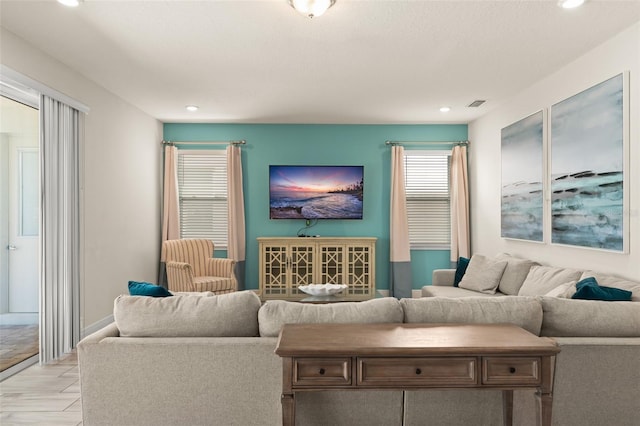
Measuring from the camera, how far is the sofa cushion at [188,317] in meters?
2.01

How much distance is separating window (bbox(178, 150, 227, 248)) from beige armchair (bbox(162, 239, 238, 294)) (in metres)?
0.62

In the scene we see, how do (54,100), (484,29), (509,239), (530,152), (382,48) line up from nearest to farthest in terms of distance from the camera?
(484,29) → (382,48) → (54,100) → (530,152) → (509,239)

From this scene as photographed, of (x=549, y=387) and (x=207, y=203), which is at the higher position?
(x=207, y=203)

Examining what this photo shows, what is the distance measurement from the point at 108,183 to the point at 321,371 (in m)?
3.80

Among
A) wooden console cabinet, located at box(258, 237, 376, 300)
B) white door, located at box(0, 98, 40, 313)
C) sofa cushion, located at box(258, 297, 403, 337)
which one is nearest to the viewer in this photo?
sofa cushion, located at box(258, 297, 403, 337)

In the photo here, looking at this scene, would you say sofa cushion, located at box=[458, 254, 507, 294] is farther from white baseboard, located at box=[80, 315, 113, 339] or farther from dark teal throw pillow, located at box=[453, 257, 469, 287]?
white baseboard, located at box=[80, 315, 113, 339]

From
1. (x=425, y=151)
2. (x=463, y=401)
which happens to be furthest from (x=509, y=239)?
(x=463, y=401)

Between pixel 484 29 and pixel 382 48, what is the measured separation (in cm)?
77

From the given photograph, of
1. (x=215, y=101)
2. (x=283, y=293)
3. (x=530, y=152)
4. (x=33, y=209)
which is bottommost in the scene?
(x=283, y=293)

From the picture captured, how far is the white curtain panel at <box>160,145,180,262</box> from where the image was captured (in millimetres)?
5938

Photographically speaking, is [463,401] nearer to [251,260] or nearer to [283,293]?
[283,293]

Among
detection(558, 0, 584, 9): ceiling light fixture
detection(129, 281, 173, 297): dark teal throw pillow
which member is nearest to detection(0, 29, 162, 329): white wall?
detection(129, 281, 173, 297): dark teal throw pillow

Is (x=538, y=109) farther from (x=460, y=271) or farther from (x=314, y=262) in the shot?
(x=314, y=262)

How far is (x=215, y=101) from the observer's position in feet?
16.2
